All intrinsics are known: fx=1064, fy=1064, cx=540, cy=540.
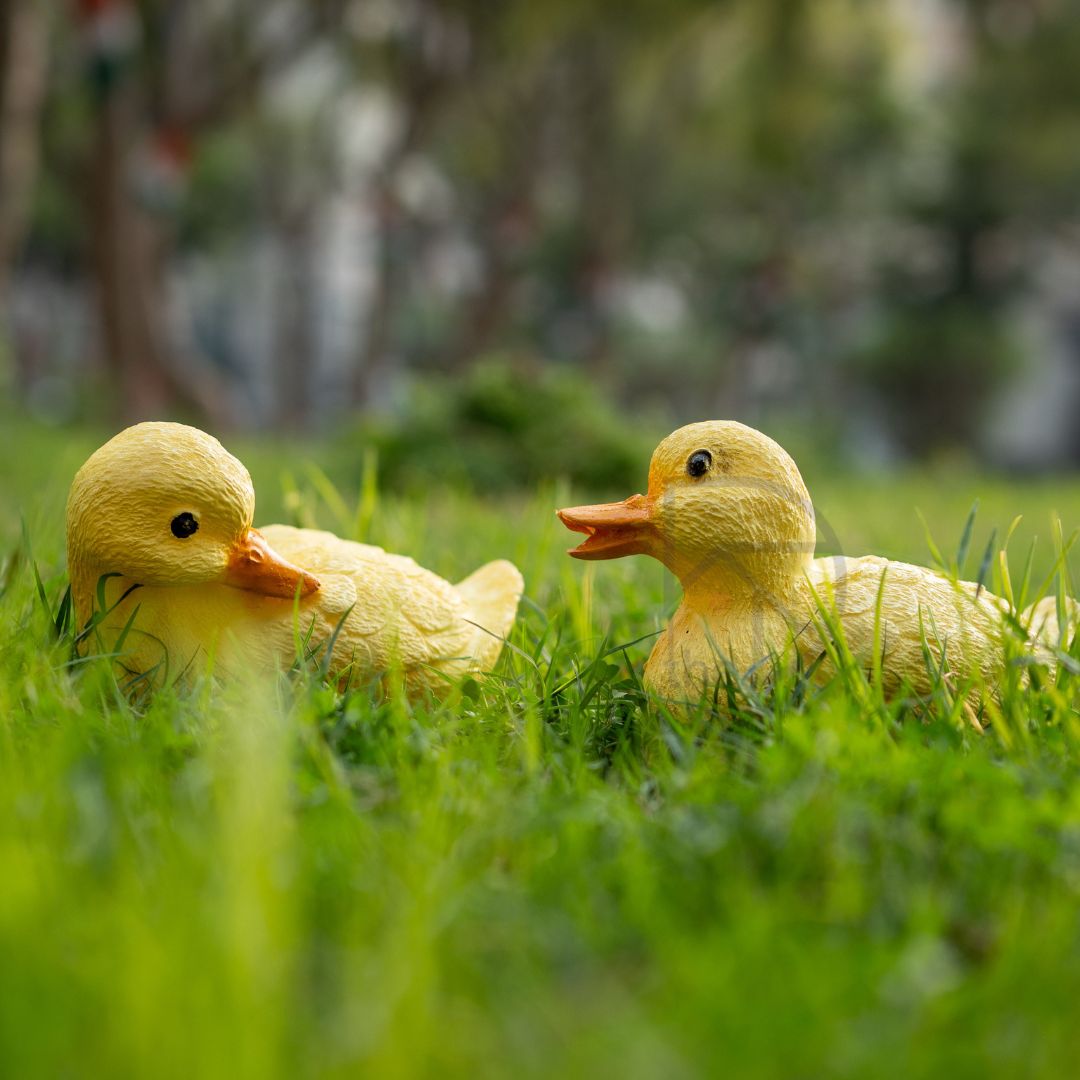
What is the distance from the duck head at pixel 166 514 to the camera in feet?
5.58

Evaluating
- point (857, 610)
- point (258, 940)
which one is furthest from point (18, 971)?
point (857, 610)

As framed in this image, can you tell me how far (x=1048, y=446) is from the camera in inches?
763

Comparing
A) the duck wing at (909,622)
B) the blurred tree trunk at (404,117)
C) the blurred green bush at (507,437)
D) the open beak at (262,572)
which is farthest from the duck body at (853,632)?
the blurred tree trunk at (404,117)

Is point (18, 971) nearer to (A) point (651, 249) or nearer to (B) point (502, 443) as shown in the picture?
(B) point (502, 443)

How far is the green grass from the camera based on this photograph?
88 cm

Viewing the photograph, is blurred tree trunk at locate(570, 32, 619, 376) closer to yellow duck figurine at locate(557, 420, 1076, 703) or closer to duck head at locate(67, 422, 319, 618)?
yellow duck figurine at locate(557, 420, 1076, 703)

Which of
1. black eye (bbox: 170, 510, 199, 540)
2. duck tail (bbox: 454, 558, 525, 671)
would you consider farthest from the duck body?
black eye (bbox: 170, 510, 199, 540)

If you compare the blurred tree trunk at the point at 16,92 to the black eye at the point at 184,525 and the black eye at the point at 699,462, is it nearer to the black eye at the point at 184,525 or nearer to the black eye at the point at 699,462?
the black eye at the point at 184,525

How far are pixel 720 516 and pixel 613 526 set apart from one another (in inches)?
7.3

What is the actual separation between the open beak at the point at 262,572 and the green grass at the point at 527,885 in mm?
179

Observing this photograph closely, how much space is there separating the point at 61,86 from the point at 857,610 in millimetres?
15428

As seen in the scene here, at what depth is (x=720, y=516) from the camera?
1.77m

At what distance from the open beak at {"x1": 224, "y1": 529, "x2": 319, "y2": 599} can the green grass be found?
0.59 feet

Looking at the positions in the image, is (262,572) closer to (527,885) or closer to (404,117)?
(527,885)
